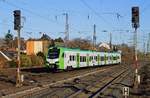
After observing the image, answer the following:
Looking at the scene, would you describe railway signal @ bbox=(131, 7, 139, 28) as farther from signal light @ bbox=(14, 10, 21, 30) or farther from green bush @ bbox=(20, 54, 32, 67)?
green bush @ bbox=(20, 54, 32, 67)

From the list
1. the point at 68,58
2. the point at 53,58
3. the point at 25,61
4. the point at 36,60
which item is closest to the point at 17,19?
the point at 53,58

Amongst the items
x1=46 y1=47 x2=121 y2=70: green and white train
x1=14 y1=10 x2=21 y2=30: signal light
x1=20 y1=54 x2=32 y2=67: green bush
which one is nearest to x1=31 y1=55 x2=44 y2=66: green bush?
x1=20 y1=54 x2=32 y2=67: green bush

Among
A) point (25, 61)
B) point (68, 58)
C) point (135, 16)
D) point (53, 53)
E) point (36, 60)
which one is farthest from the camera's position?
point (36, 60)

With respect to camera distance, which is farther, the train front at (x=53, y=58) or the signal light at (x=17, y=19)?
the train front at (x=53, y=58)

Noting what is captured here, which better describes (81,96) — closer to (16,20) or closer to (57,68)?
(16,20)

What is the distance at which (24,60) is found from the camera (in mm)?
75062

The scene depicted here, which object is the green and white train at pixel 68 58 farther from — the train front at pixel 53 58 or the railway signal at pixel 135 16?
the railway signal at pixel 135 16

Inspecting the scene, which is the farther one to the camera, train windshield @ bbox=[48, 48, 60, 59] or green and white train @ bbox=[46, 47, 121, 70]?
train windshield @ bbox=[48, 48, 60, 59]

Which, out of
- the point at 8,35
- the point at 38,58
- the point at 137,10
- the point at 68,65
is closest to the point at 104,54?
the point at 38,58

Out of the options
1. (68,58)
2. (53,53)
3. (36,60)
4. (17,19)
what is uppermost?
(17,19)

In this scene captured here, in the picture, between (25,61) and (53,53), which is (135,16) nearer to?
(53,53)

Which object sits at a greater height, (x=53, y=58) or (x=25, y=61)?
(x=53, y=58)

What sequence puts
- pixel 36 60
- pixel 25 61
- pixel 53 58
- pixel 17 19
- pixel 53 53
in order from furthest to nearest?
1. pixel 36 60
2. pixel 25 61
3. pixel 53 53
4. pixel 53 58
5. pixel 17 19

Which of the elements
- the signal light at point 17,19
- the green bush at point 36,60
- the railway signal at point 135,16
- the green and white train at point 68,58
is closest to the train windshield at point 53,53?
the green and white train at point 68,58
